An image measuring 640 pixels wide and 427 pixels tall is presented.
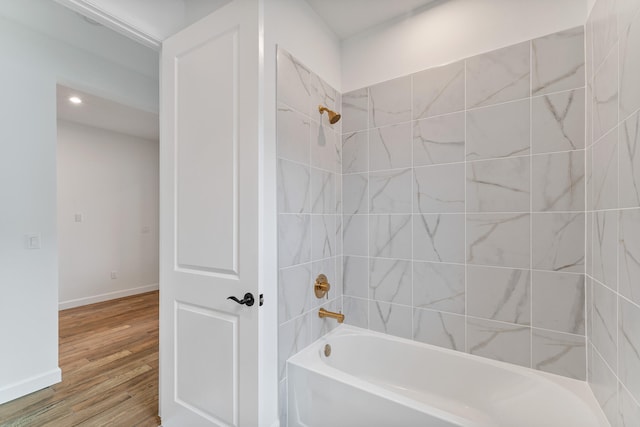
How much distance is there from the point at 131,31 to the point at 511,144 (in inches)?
79.5

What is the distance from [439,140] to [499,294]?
897 mm

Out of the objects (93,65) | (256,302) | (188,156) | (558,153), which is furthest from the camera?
(93,65)

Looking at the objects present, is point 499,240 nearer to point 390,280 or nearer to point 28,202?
point 390,280

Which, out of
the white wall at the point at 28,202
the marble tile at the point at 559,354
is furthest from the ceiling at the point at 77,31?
the marble tile at the point at 559,354

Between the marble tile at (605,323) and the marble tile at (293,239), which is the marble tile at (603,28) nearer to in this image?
the marble tile at (605,323)

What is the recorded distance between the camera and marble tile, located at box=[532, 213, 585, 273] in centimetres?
131

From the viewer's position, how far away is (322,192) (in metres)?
1.74

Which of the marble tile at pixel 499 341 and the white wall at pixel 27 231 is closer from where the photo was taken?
the marble tile at pixel 499 341

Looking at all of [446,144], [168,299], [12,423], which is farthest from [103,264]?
[446,144]

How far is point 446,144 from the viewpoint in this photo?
160 cm

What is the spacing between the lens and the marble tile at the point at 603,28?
1.01m

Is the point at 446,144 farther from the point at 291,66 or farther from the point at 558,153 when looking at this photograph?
the point at 291,66

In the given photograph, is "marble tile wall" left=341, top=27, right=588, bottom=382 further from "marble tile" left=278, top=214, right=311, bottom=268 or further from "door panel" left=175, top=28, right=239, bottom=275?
"door panel" left=175, top=28, right=239, bottom=275

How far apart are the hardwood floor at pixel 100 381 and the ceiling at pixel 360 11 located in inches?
105
